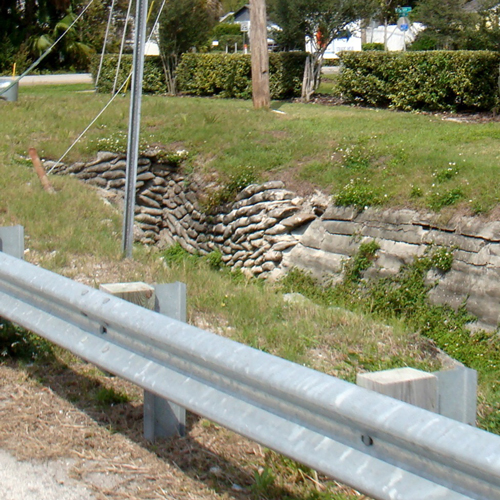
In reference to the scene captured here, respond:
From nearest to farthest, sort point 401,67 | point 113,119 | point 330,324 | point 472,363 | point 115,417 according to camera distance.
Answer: point 115,417, point 330,324, point 472,363, point 113,119, point 401,67

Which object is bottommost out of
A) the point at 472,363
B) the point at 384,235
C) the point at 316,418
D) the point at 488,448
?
the point at 472,363

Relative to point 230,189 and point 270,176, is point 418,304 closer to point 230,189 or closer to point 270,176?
point 270,176

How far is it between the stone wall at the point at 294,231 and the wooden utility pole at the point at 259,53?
477cm

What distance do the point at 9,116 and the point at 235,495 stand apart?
536 inches

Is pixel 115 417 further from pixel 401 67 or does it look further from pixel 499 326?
pixel 401 67

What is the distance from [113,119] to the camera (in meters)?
14.9

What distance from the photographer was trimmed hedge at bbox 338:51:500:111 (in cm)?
1528

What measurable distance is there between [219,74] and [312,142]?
9091 millimetres

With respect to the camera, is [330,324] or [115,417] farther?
[330,324]

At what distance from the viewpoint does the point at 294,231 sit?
10906 millimetres

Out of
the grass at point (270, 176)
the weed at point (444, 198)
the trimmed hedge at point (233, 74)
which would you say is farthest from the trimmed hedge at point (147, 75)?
the weed at point (444, 198)

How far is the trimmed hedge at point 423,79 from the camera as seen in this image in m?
15.3

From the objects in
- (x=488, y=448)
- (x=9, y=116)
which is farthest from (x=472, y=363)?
(x=9, y=116)

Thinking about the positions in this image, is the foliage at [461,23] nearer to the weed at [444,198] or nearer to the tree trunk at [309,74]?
the tree trunk at [309,74]
